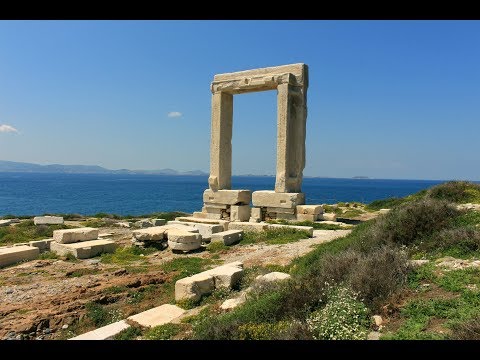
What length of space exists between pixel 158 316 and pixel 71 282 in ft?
12.4

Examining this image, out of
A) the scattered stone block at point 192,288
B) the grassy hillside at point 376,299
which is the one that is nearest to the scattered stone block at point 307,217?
the grassy hillside at point 376,299

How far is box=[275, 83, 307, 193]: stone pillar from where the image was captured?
16.5 m

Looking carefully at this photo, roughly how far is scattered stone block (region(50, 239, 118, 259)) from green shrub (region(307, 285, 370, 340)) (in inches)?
373

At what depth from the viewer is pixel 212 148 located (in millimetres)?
18484

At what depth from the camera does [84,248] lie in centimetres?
1251

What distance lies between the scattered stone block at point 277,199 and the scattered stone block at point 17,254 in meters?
8.88

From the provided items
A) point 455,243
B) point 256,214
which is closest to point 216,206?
point 256,214

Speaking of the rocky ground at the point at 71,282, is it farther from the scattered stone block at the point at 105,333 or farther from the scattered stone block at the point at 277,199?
the scattered stone block at the point at 277,199

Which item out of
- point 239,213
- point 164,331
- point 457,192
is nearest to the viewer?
point 164,331

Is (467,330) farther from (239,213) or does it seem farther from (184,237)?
(239,213)

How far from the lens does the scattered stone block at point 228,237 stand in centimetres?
1351

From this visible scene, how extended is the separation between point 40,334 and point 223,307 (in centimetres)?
342
